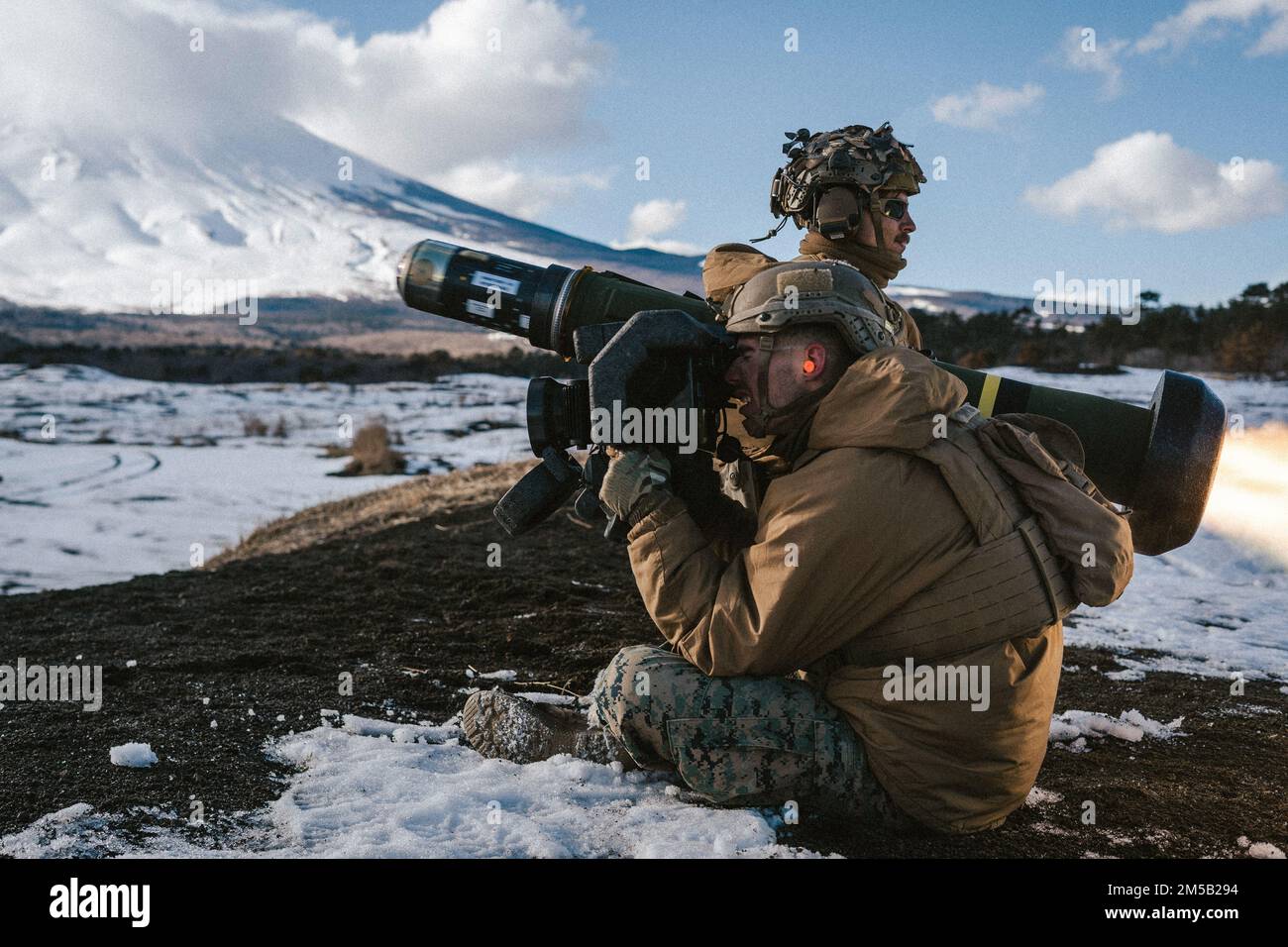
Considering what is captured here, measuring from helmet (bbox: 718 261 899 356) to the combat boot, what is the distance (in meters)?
1.15

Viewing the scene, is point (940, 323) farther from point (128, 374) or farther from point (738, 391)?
point (738, 391)

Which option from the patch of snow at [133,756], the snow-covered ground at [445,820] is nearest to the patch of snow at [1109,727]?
the snow-covered ground at [445,820]

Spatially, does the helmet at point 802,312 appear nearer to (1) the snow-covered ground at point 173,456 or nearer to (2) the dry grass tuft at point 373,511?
(2) the dry grass tuft at point 373,511

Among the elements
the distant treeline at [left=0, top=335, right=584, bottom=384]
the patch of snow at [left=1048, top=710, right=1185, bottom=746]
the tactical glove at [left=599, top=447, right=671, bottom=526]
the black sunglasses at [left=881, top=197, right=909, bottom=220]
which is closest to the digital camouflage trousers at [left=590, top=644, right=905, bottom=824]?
the tactical glove at [left=599, top=447, right=671, bottom=526]

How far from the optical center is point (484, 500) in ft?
25.0

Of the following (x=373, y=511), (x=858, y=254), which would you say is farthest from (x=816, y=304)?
(x=373, y=511)

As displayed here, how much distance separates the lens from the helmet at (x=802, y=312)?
218cm

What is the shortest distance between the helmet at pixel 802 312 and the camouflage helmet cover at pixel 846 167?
1.38 m

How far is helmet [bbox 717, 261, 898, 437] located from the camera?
2.18 m
